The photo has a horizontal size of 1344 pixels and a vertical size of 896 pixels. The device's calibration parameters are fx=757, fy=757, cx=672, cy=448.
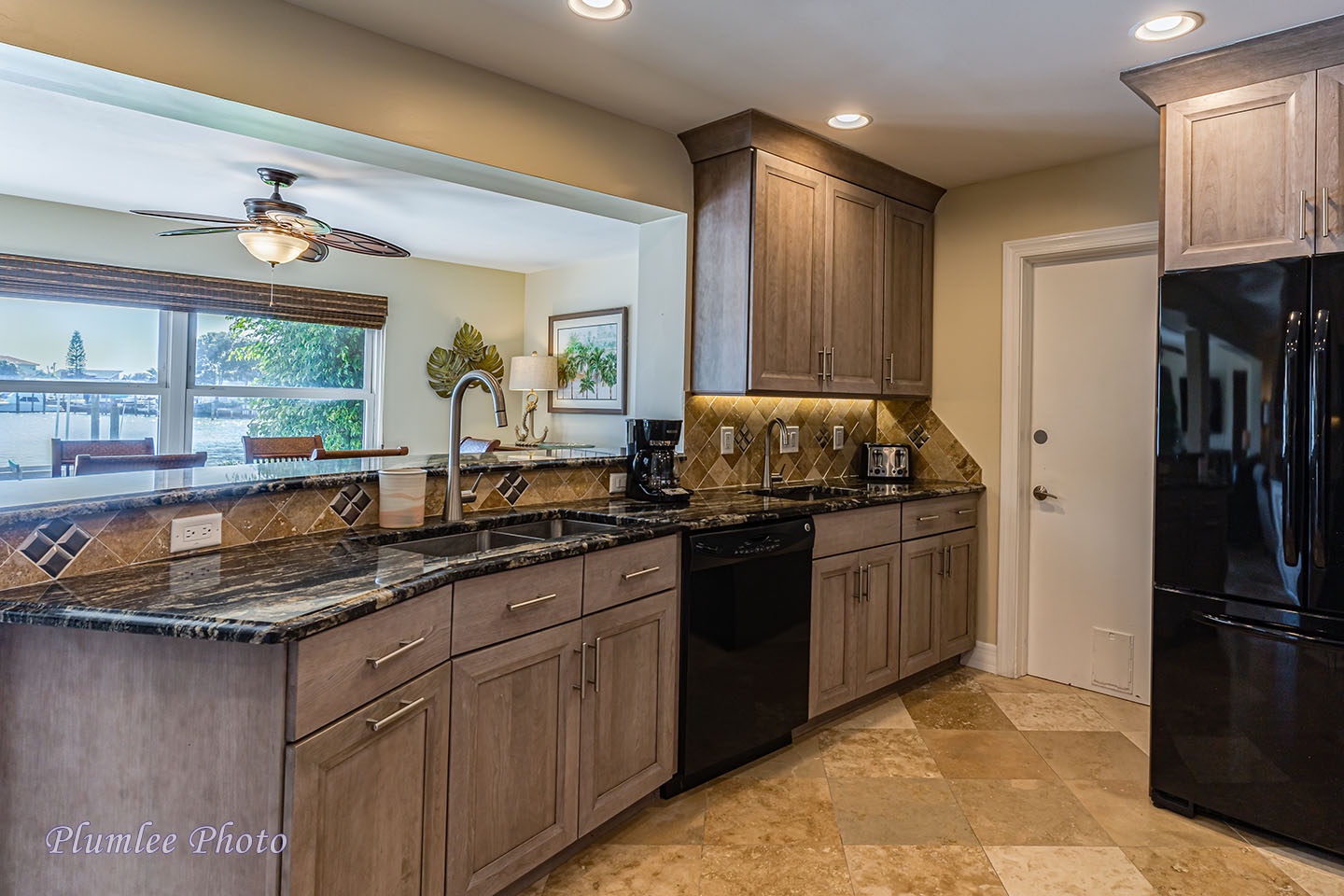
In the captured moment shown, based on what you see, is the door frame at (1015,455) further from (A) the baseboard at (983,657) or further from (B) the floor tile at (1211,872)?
(B) the floor tile at (1211,872)

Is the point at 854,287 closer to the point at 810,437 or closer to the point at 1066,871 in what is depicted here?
the point at 810,437

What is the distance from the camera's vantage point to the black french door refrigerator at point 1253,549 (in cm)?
213

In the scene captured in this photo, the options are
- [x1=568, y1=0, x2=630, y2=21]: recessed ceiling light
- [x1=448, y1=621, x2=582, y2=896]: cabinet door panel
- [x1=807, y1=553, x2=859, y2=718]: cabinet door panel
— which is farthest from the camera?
[x1=807, y1=553, x2=859, y2=718]: cabinet door panel

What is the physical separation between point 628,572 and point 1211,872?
182 centimetres

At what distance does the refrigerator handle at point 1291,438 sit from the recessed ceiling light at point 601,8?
6.91 feet

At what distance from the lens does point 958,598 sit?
3602 millimetres

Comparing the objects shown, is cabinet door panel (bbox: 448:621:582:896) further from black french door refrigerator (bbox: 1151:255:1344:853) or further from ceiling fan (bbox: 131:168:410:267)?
ceiling fan (bbox: 131:168:410:267)

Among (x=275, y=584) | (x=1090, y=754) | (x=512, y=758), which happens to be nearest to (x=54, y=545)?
(x=275, y=584)

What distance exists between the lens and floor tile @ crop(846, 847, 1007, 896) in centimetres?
201

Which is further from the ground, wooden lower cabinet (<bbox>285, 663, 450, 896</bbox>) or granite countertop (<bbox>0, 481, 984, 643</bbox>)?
granite countertop (<bbox>0, 481, 984, 643</bbox>)

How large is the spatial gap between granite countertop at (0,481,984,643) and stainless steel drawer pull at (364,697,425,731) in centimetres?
23

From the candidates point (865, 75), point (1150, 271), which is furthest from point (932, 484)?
point (865, 75)

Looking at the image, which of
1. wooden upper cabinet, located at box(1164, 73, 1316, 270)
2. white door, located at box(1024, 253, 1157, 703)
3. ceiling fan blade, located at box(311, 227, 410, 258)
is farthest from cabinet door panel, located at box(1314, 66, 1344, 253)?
ceiling fan blade, located at box(311, 227, 410, 258)

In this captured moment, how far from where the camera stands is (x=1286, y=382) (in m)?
2.19
